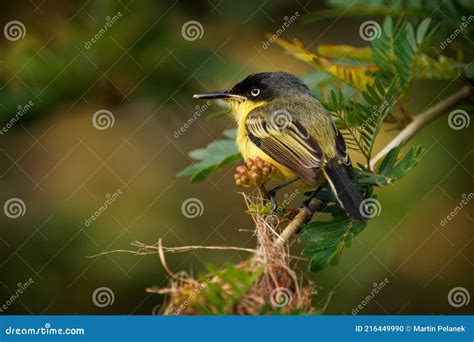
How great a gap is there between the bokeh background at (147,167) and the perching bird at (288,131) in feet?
0.56

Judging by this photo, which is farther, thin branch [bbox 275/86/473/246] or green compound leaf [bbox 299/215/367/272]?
thin branch [bbox 275/86/473/246]

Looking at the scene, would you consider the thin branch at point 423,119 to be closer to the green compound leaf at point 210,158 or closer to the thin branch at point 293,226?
the thin branch at point 293,226

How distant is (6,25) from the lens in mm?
4414

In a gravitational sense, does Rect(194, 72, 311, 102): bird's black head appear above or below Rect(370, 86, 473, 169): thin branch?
below

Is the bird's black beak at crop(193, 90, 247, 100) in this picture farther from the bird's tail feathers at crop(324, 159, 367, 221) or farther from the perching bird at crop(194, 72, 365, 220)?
the bird's tail feathers at crop(324, 159, 367, 221)

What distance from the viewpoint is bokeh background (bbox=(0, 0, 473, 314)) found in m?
3.77

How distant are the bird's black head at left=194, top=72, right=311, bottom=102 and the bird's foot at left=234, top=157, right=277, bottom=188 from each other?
1237 mm

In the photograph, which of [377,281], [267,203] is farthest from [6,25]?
[377,281]

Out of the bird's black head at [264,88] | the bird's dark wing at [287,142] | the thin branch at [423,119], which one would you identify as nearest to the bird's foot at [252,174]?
the thin branch at [423,119]

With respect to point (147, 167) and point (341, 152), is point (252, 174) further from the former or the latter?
point (147, 167)

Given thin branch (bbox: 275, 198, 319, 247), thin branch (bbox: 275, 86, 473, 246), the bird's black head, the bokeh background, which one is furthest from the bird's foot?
the bird's black head

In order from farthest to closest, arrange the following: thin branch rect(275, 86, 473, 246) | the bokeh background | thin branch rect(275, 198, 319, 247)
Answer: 1. the bokeh background
2. thin branch rect(275, 86, 473, 246)
3. thin branch rect(275, 198, 319, 247)

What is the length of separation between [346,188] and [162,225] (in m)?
1.87

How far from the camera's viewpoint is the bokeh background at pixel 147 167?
3.77 meters
